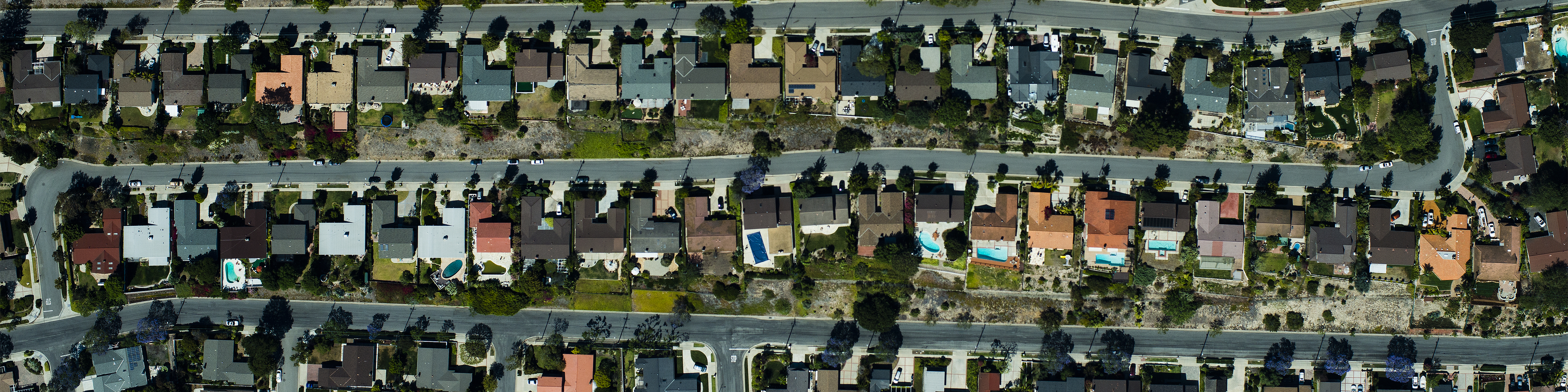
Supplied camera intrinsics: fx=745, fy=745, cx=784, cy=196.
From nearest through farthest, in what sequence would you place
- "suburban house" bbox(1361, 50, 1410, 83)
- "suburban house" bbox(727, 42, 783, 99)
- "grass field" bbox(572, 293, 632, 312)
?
1. "suburban house" bbox(1361, 50, 1410, 83)
2. "suburban house" bbox(727, 42, 783, 99)
3. "grass field" bbox(572, 293, 632, 312)

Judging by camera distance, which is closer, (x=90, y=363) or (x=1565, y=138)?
(x=1565, y=138)

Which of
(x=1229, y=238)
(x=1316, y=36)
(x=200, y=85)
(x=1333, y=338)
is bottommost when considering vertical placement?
(x=1333, y=338)

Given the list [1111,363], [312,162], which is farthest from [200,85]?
[1111,363]

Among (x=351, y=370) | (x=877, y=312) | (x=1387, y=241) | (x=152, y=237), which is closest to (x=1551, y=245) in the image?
→ (x=1387, y=241)

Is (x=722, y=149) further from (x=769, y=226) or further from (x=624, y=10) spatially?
A: (x=624, y=10)

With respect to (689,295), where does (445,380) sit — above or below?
below

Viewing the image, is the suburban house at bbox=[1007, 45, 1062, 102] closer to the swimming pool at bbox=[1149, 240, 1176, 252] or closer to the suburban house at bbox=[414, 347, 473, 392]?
the swimming pool at bbox=[1149, 240, 1176, 252]

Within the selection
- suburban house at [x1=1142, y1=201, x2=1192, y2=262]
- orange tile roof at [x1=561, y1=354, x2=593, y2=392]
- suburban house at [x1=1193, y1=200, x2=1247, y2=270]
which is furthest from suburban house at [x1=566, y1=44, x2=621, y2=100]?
suburban house at [x1=1193, y1=200, x2=1247, y2=270]
